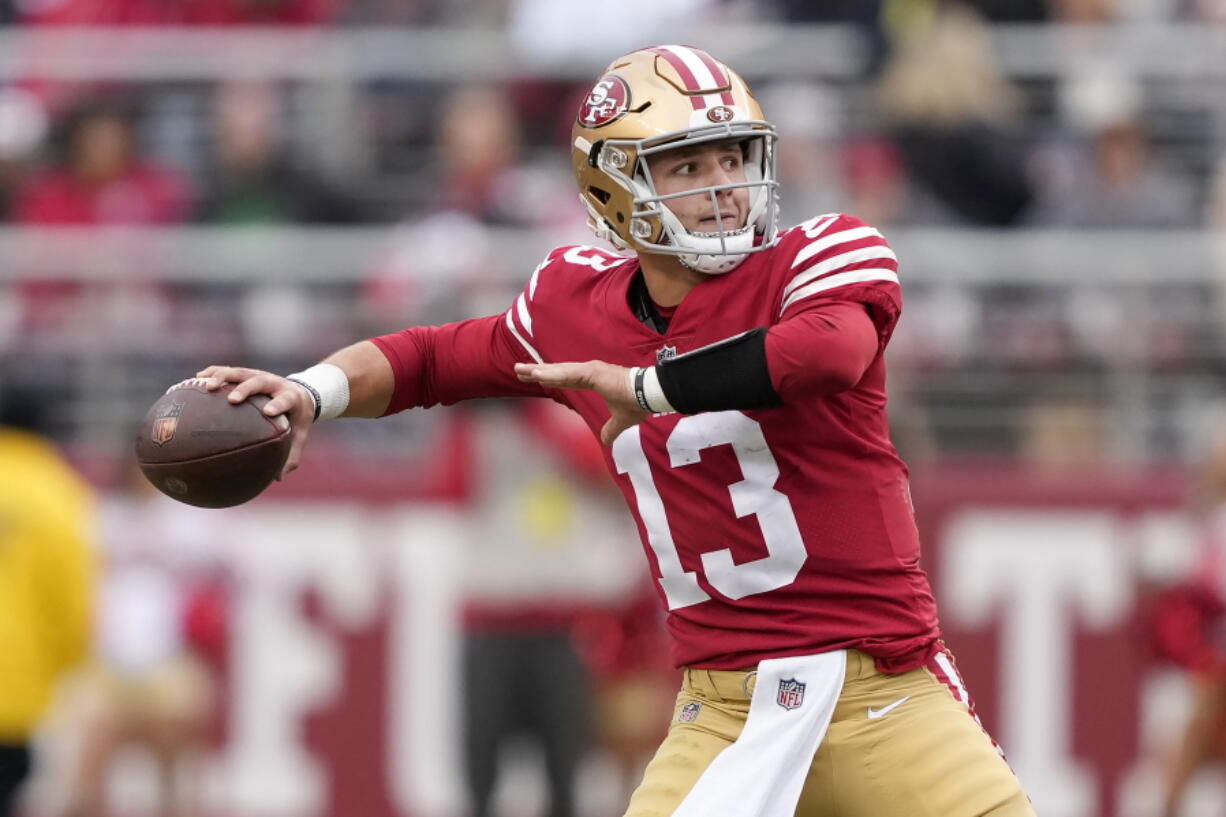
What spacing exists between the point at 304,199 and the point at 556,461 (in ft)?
6.20

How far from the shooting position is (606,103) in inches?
160

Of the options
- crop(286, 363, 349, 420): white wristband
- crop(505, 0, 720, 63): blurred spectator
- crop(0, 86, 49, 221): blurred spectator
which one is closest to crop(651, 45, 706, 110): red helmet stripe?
crop(286, 363, 349, 420): white wristband

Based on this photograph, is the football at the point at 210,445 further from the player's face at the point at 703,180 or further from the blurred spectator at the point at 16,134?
the blurred spectator at the point at 16,134

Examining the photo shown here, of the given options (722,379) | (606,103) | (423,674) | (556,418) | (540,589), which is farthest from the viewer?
(423,674)

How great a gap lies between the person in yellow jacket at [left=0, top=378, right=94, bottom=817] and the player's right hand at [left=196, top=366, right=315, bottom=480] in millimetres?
2778

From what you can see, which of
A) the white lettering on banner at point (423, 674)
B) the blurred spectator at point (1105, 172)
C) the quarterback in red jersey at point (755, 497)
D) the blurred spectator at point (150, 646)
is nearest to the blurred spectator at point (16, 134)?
the blurred spectator at point (150, 646)

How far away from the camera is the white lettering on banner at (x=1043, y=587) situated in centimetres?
826

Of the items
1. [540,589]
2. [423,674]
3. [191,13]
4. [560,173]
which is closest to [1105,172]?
[560,173]

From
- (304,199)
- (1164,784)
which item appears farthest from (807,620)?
(304,199)

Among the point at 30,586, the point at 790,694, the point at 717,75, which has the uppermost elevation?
the point at 717,75

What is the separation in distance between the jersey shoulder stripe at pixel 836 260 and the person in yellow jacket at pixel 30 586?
3492 mm

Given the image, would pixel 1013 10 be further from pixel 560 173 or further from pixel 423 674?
pixel 423 674

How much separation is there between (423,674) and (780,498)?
464 cm

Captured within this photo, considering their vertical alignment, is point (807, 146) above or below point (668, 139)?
below
